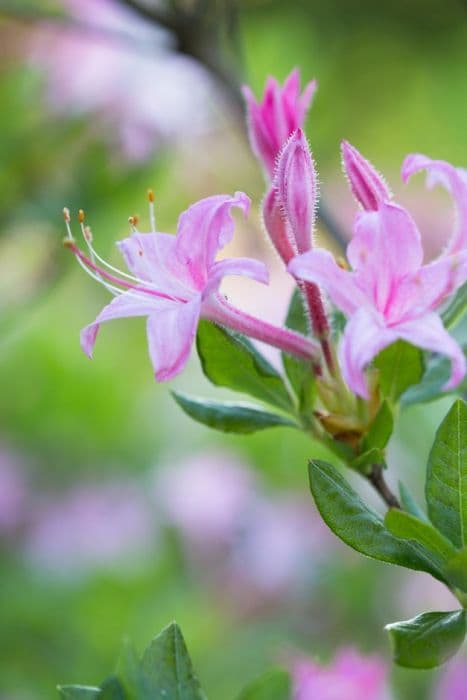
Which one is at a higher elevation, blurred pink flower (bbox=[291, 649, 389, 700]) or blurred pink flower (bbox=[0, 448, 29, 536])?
blurred pink flower (bbox=[291, 649, 389, 700])

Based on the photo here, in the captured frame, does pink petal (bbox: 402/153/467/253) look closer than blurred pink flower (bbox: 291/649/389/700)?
Yes

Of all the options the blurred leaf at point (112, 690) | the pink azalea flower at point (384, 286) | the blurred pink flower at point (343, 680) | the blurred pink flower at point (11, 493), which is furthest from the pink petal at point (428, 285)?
the blurred pink flower at point (11, 493)

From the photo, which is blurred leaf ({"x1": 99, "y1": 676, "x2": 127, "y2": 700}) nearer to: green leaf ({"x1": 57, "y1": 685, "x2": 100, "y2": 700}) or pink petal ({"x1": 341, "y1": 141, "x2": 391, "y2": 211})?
green leaf ({"x1": 57, "y1": 685, "x2": 100, "y2": 700})

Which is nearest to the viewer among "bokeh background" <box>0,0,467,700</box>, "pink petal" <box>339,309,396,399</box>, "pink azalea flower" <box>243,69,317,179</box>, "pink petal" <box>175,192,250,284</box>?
"pink petal" <box>339,309,396,399</box>

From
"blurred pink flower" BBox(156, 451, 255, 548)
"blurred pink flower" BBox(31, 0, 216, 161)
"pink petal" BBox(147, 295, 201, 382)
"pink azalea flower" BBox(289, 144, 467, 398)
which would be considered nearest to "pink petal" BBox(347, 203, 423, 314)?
"pink azalea flower" BBox(289, 144, 467, 398)

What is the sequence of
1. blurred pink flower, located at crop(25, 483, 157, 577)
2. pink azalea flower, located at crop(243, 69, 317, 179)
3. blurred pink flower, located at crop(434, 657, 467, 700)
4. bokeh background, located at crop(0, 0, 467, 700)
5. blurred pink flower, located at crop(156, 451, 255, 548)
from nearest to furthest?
pink azalea flower, located at crop(243, 69, 317, 179), blurred pink flower, located at crop(434, 657, 467, 700), bokeh background, located at crop(0, 0, 467, 700), blurred pink flower, located at crop(25, 483, 157, 577), blurred pink flower, located at crop(156, 451, 255, 548)

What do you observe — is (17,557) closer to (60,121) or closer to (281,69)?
Answer: (60,121)

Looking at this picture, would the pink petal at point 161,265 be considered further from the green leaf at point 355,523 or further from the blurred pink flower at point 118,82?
the blurred pink flower at point 118,82
